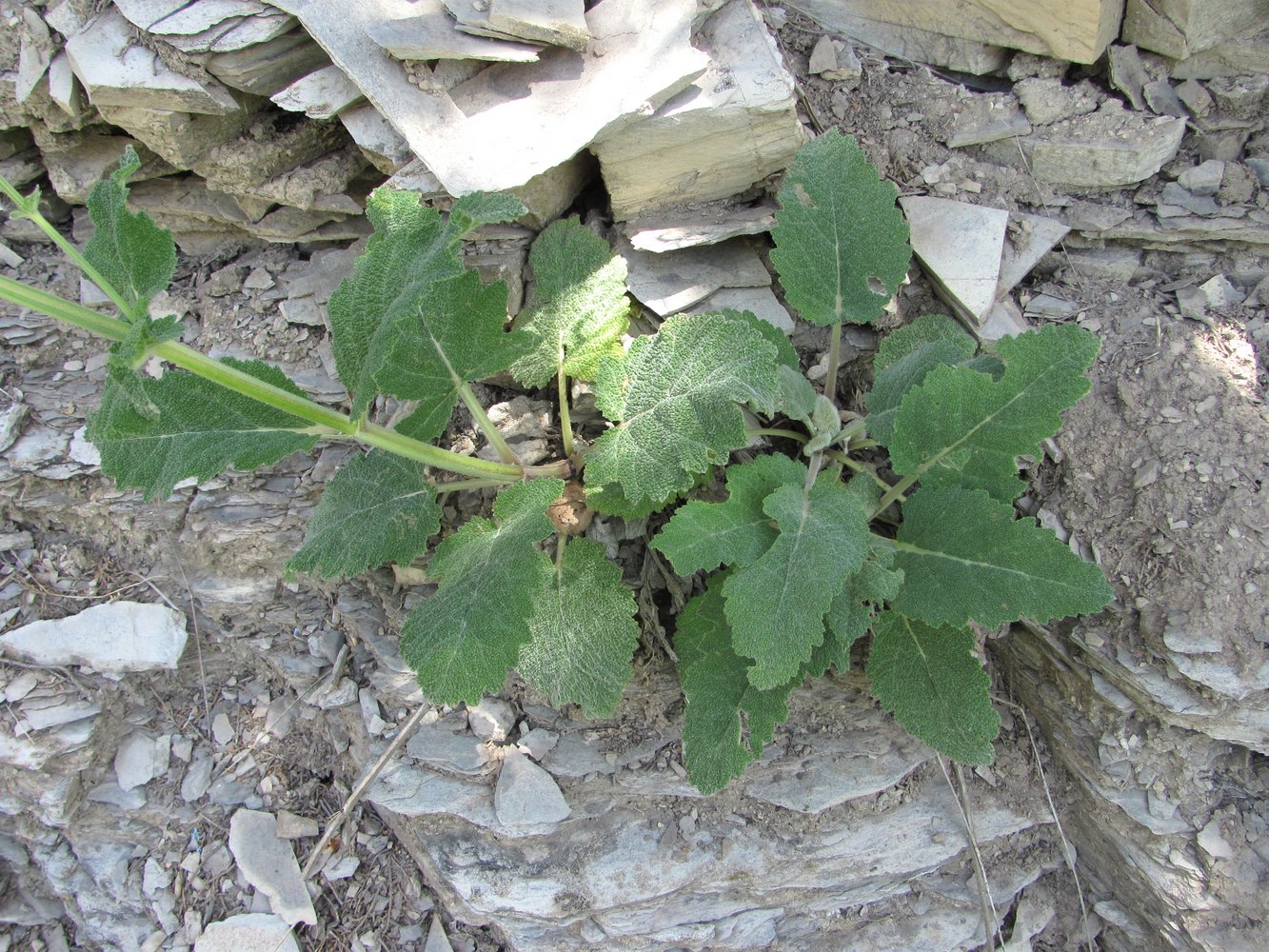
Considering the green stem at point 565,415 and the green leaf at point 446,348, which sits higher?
the green leaf at point 446,348

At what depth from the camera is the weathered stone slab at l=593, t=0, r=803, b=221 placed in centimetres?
202

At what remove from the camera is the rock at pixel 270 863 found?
220 centimetres

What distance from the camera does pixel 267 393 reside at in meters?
1.52

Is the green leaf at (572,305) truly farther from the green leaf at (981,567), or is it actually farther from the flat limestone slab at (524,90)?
the green leaf at (981,567)

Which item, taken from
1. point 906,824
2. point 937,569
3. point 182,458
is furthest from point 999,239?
point 182,458

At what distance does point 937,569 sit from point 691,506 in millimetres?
487

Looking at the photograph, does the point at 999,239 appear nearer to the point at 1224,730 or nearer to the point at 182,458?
the point at 1224,730

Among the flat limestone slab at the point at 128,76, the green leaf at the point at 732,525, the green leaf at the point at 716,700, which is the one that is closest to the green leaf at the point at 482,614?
the green leaf at the point at 732,525

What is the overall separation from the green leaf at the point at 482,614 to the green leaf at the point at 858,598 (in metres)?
0.55

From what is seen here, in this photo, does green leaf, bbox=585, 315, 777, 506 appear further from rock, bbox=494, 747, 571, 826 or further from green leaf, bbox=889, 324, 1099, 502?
rock, bbox=494, 747, 571, 826

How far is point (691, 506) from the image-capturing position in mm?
1778

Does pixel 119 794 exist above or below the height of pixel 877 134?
below

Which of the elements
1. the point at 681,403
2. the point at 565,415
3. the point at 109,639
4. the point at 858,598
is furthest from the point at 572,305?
the point at 109,639

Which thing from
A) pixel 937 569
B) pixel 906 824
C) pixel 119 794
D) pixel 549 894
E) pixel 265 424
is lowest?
pixel 906 824
